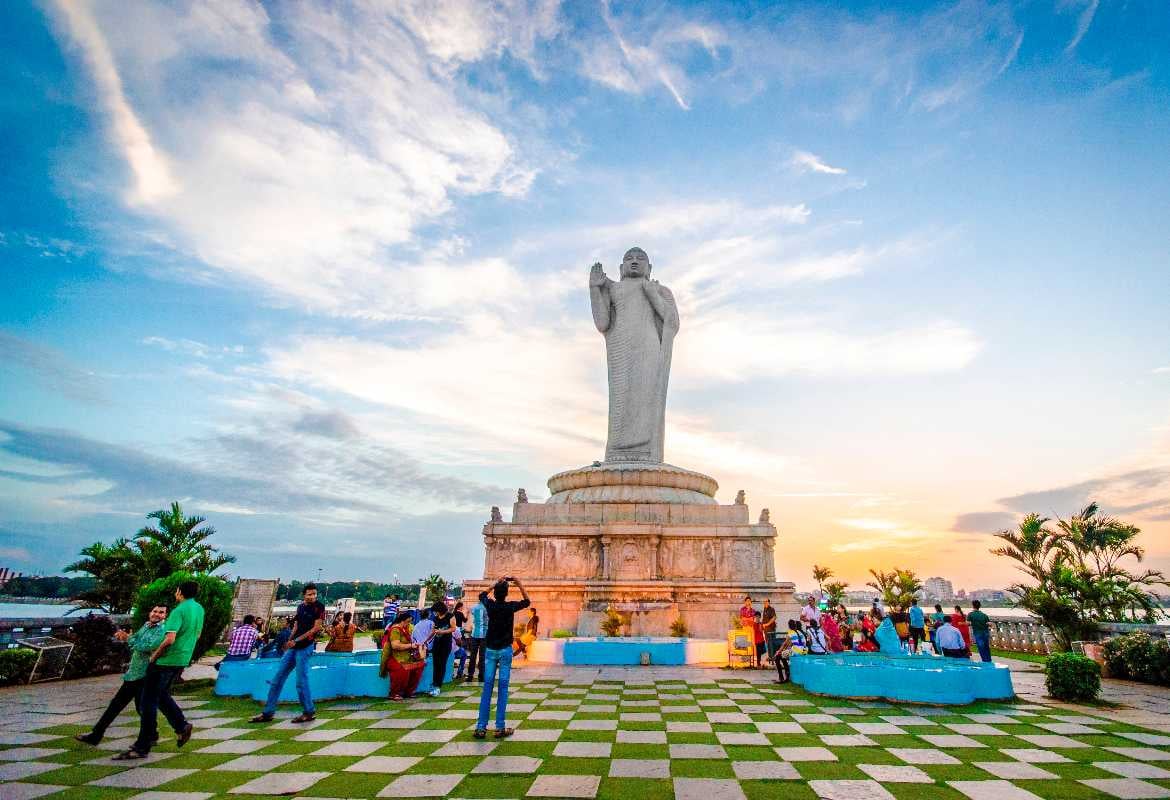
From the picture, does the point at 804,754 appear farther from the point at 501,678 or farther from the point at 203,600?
the point at 203,600

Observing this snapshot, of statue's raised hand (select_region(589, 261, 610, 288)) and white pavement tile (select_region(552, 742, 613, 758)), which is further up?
statue's raised hand (select_region(589, 261, 610, 288))

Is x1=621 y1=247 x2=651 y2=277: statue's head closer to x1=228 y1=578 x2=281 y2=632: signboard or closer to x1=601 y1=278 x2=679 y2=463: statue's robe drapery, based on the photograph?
x1=601 y1=278 x2=679 y2=463: statue's robe drapery

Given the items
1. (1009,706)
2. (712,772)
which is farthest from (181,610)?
(1009,706)

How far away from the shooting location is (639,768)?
19.4 ft

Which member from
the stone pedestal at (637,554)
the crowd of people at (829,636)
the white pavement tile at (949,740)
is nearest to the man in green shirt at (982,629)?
the crowd of people at (829,636)

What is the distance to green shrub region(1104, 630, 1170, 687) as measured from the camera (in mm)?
12141

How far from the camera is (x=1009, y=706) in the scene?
9.19 m

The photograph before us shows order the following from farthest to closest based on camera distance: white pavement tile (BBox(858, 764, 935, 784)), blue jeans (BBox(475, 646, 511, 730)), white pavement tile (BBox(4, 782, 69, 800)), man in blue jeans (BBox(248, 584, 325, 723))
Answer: man in blue jeans (BBox(248, 584, 325, 723)) → blue jeans (BBox(475, 646, 511, 730)) → white pavement tile (BBox(858, 764, 935, 784)) → white pavement tile (BBox(4, 782, 69, 800))

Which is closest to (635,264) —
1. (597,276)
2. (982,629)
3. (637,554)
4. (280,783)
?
(597,276)

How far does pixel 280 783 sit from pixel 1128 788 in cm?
718

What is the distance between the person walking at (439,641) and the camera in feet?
35.1

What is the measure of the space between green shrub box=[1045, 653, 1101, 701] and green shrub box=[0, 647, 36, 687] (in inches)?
689

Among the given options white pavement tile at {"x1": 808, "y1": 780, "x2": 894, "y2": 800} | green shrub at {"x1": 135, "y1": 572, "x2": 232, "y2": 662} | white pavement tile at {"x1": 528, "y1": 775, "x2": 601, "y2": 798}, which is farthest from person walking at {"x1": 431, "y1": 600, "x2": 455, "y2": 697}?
white pavement tile at {"x1": 808, "y1": 780, "x2": 894, "y2": 800}

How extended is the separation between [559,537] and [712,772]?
1592 cm
